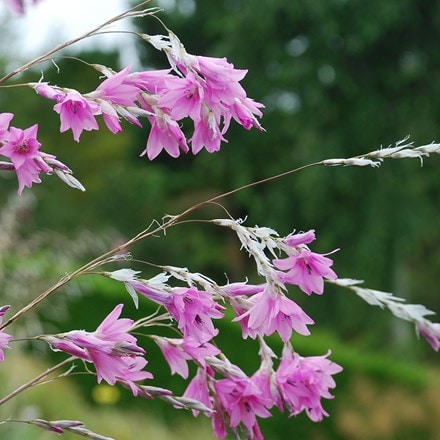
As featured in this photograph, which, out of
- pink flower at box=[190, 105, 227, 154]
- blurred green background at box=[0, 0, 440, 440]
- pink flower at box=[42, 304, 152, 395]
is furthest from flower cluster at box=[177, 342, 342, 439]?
blurred green background at box=[0, 0, 440, 440]

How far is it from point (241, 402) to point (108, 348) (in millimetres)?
230

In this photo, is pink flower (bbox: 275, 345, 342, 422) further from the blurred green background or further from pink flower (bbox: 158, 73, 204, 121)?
the blurred green background

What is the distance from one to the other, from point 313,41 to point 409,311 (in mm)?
16815

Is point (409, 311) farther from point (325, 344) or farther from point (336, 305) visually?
point (336, 305)

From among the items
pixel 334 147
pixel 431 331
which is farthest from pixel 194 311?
pixel 334 147

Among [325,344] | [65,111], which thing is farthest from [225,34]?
[65,111]

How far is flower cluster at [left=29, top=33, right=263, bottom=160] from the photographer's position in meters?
1.15

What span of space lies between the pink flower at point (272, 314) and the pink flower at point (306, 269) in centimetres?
2

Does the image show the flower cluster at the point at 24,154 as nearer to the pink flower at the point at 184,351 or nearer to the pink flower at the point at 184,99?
the pink flower at the point at 184,99

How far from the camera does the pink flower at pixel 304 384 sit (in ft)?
4.18

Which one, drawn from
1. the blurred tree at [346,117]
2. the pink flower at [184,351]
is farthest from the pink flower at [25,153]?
the blurred tree at [346,117]

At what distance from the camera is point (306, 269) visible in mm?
1162

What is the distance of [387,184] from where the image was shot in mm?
17891

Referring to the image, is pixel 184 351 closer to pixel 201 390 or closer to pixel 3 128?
pixel 201 390
